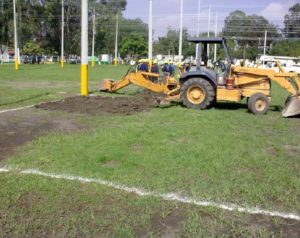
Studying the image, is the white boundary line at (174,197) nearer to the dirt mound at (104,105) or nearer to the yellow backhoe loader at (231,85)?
the dirt mound at (104,105)

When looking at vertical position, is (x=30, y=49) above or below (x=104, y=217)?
above

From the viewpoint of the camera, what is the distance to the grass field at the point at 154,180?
4375 mm

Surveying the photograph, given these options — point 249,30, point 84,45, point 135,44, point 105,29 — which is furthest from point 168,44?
point 84,45

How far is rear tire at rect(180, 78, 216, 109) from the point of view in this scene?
508 inches

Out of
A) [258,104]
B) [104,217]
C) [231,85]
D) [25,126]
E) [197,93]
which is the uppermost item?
[231,85]

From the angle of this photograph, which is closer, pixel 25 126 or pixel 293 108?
pixel 25 126

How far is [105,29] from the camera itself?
9169 centimetres

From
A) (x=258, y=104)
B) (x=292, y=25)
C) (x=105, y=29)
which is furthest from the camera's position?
(x=105, y=29)

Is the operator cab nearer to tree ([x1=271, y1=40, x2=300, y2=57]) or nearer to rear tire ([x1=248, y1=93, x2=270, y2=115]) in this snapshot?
rear tire ([x1=248, y1=93, x2=270, y2=115])

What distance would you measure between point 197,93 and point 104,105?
2956 mm

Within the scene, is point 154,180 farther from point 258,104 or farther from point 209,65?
point 209,65

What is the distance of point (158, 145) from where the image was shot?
304 inches

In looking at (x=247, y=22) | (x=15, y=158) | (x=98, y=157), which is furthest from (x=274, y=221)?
(x=247, y=22)

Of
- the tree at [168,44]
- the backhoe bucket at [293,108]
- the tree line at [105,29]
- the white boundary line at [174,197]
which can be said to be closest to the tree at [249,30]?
the tree line at [105,29]
